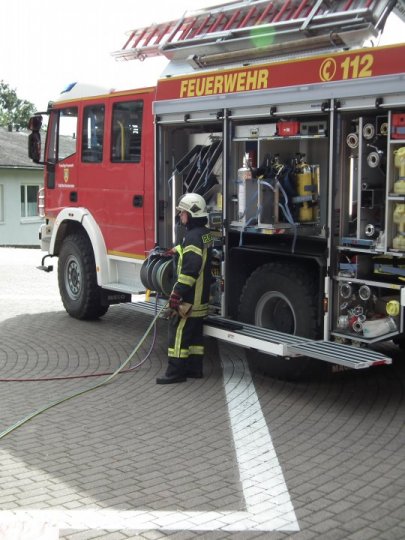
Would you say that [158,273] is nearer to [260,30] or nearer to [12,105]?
[260,30]

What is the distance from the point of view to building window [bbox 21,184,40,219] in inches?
1326

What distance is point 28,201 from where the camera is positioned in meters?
33.9

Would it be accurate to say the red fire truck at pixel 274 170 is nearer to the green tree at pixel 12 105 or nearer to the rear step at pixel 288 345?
the rear step at pixel 288 345

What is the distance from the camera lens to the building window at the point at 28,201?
33688 mm

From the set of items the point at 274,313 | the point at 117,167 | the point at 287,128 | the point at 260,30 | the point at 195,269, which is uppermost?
the point at 260,30

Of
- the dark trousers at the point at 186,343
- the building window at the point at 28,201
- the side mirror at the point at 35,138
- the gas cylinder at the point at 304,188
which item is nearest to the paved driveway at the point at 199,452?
the dark trousers at the point at 186,343

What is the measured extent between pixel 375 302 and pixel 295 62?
2.14 meters

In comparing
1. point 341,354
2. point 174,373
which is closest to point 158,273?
point 174,373

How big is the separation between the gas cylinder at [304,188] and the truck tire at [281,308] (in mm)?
483

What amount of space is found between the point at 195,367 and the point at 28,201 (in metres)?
27.8

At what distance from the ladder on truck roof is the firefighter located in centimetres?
153

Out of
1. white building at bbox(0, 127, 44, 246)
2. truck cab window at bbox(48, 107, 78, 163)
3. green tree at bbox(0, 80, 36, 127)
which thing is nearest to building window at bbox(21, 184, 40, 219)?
white building at bbox(0, 127, 44, 246)

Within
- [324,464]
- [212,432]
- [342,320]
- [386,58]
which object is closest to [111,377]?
[212,432]

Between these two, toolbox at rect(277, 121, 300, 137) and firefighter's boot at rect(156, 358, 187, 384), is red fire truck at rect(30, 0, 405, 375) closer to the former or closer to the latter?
toolbox at rect(277, 121, 300, 137)
